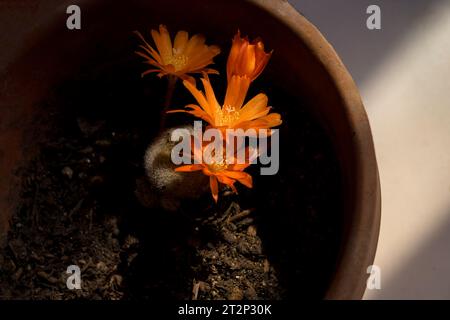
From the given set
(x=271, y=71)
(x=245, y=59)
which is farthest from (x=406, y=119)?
(x=245, y=59)

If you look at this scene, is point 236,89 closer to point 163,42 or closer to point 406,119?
point 163,42

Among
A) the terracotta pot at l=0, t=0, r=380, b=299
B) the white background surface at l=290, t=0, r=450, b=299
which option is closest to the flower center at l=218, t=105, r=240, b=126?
the terracotta pot at l=0, t=0, r=380, b=299

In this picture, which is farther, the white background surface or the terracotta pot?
the white background surface

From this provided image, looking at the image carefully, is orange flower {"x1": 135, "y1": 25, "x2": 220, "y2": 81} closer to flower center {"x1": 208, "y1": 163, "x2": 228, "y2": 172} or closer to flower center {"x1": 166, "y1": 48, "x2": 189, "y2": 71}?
flower center {"x1": 166, "y1": 48, "x2": 189, "y2": 71}

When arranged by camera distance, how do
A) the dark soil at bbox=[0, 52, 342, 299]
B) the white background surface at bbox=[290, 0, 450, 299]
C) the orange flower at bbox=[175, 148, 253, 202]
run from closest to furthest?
the orange flower at bbox=[175, 148, 253, 202] → the dark soil at bbox=[0, 52, 342, 299] → the white background surface at bbox=[290, 0, 450, 299]

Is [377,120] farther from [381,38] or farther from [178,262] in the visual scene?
[178,262]

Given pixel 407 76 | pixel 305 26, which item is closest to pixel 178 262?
pixel 305 26
